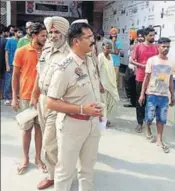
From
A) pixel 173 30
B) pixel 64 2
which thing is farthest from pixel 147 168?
pixel 64 2

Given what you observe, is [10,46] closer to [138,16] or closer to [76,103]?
[138,16]

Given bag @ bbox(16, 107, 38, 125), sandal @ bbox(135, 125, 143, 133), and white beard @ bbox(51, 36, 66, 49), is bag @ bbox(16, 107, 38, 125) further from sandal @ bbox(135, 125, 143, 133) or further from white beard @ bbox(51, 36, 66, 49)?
sandal @ bbox(135, 125, 143, 133)

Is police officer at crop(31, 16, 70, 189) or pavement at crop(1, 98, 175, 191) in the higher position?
police officer at crop(31, 16, 70, 189)

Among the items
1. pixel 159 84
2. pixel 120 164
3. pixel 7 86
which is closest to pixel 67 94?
pixel 120 164

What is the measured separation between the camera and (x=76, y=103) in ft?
→ 8.31

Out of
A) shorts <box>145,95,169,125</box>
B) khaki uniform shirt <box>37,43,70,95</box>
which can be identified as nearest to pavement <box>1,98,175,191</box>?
shorts <box>145,95,169,125</box>

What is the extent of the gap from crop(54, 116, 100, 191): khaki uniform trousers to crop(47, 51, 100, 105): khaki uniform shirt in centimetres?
16

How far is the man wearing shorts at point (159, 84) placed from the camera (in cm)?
443

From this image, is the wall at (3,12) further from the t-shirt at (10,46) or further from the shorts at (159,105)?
the shorts at (159,105)

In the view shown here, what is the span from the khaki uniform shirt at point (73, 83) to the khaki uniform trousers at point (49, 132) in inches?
25.2

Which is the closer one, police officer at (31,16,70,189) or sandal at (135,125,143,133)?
police officer at (31,16,70,189)

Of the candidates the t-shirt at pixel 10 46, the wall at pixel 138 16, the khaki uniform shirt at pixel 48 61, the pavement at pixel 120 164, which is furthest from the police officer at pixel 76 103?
Result: the t-shirt at pixel 10 46

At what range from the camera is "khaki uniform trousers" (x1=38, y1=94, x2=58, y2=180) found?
313 centimetres

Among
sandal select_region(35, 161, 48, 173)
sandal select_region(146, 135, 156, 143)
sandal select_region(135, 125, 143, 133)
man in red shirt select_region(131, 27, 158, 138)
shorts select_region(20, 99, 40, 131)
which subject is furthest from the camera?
sandal select_region(135, 125, 143, 133)
